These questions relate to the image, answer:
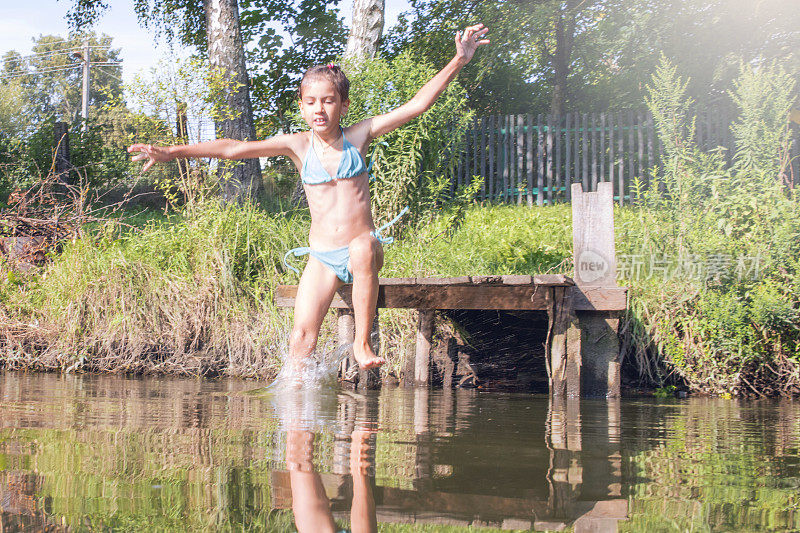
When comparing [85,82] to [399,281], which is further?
[85,82]

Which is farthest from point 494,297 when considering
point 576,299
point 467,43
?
point 467,43

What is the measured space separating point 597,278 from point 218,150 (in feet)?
9.71

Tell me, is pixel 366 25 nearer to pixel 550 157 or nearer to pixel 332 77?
pixel 550 157

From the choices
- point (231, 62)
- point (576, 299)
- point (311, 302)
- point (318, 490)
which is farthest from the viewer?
point (231, 62)

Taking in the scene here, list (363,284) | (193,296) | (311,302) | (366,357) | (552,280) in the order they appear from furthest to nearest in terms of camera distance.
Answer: (193,296), (552,280), (311,302), (363,284), (366,357)

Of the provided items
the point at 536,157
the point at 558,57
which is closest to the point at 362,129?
the point at 536,157

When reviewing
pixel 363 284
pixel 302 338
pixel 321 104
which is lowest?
pixel 302 338

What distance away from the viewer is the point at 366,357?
4215mm

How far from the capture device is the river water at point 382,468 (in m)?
1.68

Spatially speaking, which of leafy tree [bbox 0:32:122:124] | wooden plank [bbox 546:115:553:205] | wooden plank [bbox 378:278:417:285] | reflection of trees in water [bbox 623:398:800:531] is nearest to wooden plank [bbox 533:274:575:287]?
wooden plank [bbox 378:278:417:285]

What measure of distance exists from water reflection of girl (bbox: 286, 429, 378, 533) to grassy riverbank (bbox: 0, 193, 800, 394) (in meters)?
3.99

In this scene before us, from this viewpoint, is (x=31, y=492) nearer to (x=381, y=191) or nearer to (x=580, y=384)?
(x=580, y=384)

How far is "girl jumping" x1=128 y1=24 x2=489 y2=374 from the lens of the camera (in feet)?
14.2

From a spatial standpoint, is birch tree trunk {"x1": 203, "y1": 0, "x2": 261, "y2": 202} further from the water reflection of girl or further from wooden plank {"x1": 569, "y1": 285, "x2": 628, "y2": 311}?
the water reflection of girl
